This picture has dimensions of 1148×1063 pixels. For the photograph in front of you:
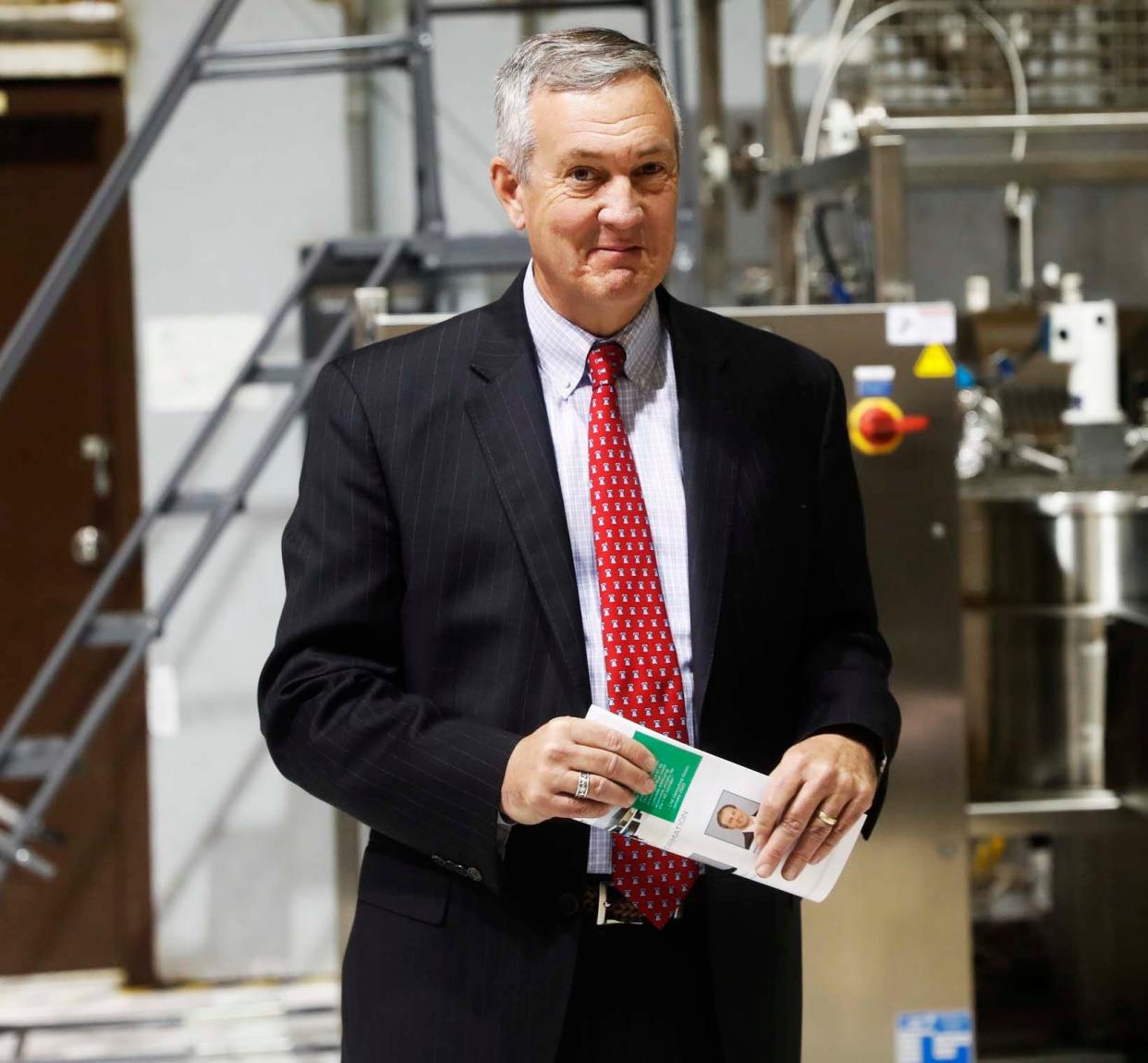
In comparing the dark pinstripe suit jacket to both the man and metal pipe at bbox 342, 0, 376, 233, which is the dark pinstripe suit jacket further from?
metal pipe at bbox 342, 0, 376, 233

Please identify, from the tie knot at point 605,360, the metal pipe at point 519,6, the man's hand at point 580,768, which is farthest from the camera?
the metal pipe at point 519,6

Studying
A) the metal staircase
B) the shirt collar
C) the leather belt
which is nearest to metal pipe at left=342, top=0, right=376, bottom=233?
the metal staircase

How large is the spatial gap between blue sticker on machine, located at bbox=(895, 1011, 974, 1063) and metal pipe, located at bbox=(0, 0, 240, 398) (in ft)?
6.32

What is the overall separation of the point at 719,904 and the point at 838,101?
2204mm

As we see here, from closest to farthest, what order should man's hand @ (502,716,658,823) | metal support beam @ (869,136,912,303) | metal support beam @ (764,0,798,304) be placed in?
man's hand @ (502,716,658,823) → metal support beam @ (869,136,912,303) → metal support beam @ (764,0,798,304)

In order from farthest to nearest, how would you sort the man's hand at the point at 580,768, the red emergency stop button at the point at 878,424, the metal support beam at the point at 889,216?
the metal support beam at the point at 889,216 → the red emergency stop button at the point at 878,424 → the man's hand at the point at 580,768

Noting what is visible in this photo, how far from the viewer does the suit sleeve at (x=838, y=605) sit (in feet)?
4.37

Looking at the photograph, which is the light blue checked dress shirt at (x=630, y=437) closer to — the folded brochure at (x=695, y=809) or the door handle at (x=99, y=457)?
the folded brochure at (x=695, y=809)

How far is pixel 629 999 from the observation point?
1.29m

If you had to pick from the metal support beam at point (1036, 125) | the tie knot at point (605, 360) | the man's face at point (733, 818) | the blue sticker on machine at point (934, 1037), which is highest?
the metal support beam at point (1036, 125)

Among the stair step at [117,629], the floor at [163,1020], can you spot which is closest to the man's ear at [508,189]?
the stair step at [117,629]

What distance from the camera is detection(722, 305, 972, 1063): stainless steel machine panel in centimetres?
236

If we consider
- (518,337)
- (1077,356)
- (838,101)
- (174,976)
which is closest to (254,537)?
(174,976)

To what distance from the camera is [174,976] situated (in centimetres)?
367
